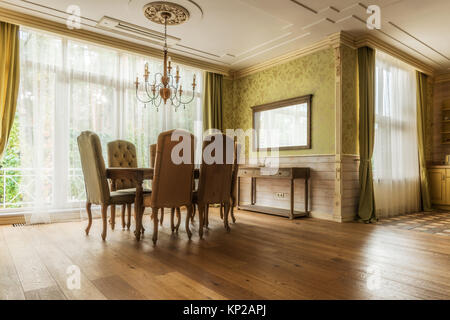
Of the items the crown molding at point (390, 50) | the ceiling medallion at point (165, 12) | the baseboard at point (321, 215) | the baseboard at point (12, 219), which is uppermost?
the ceiling medallion at point (165, 12)

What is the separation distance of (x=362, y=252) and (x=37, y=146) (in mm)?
3870

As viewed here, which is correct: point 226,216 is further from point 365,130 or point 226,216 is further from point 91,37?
point 91,37

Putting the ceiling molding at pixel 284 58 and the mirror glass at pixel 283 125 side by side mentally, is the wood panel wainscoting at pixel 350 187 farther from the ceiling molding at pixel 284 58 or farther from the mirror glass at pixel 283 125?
the ceiling molding at pixel 284 58

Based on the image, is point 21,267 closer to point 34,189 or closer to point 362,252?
point 34,189

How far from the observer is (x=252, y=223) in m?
3.84

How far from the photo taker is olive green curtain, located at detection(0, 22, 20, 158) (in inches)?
138

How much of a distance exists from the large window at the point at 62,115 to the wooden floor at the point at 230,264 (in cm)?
72

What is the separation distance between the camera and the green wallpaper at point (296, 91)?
169 inches

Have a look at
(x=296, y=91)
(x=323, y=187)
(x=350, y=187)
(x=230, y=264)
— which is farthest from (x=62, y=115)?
(x=350, y=187)

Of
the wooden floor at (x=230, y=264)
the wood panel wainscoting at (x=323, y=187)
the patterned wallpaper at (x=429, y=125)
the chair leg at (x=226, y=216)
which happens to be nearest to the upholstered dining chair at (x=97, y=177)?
the wooden floor at (x=230, y=264)

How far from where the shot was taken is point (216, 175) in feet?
10.4

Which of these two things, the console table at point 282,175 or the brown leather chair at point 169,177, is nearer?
the brown leather chair at point 169,177

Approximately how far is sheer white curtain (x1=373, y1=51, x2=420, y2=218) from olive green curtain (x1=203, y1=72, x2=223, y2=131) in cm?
259

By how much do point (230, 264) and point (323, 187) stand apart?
2.53 metres
